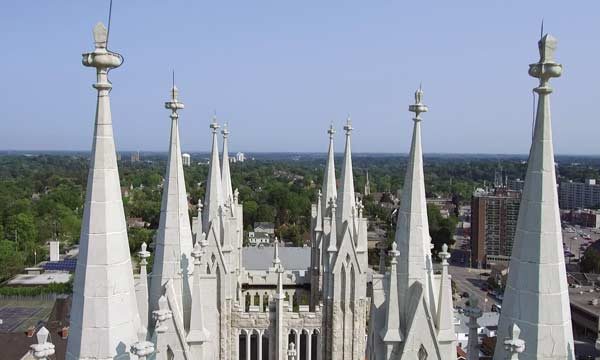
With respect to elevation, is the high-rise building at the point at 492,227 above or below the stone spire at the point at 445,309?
below

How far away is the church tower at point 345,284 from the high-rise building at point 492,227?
8501cm

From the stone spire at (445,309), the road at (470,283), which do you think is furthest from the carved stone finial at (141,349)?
the road at (470,283)

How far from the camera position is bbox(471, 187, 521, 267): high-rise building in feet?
328

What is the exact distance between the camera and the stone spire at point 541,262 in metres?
7.63

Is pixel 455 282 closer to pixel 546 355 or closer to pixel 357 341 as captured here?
pixel 357 341

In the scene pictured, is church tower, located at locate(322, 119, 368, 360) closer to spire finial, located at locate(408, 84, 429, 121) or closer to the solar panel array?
spire finial, located at locate(408, 84, 429, 121)

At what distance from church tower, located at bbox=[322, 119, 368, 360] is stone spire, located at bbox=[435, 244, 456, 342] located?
31.9ft

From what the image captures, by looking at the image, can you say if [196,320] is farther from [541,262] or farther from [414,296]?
[541,262]

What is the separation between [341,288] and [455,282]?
74.6 m

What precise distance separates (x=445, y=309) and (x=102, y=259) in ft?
24.0

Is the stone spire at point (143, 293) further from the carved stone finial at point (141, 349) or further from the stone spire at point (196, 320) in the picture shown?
the carved stone finial at point (141, 349)

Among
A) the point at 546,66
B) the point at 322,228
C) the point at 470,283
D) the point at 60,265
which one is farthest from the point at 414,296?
the point at 60,265

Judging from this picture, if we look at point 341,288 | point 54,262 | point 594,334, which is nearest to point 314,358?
point 341,288

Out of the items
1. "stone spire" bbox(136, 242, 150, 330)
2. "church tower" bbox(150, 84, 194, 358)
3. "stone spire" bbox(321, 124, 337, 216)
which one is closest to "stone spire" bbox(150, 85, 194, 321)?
"church tower" bbox(150, 84, 194, 358)
